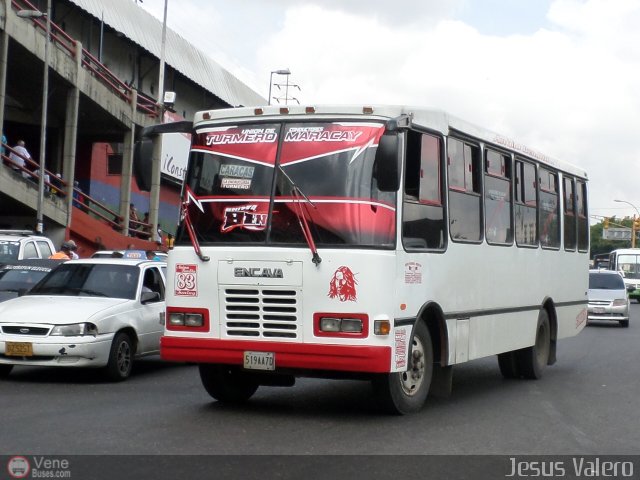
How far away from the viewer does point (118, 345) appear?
1323cm

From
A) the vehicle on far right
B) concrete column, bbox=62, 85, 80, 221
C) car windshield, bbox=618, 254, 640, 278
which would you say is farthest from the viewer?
car windshield, bbox=618, 254, 640, 278

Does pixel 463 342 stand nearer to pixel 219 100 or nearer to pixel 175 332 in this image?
pixel 175 332

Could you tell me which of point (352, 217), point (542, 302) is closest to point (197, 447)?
point (352, 217)

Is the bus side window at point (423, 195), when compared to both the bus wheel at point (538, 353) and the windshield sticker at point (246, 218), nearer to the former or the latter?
the windshield sticker at point (246, 218)

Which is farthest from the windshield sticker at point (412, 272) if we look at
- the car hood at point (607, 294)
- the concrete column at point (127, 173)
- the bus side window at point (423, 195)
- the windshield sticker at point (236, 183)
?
the concrete column at point (127, 173)

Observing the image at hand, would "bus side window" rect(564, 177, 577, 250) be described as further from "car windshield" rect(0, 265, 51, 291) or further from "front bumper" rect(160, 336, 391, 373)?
"car windshield" rect(0, 265, 51, 291)

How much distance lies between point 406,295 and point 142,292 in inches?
215

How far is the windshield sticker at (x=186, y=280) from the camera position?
10055 mm

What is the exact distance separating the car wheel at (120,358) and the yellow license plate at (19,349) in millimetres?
1003

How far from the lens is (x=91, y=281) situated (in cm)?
1422

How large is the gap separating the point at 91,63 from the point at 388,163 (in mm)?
29158

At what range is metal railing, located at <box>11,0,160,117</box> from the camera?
3073 cm

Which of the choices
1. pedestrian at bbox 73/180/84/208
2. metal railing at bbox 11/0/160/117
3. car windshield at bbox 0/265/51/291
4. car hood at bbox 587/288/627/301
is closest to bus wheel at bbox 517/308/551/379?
car windshield at bbox 0/265/51/291

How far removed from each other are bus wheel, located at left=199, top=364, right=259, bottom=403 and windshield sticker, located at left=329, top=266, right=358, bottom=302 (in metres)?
1.78
